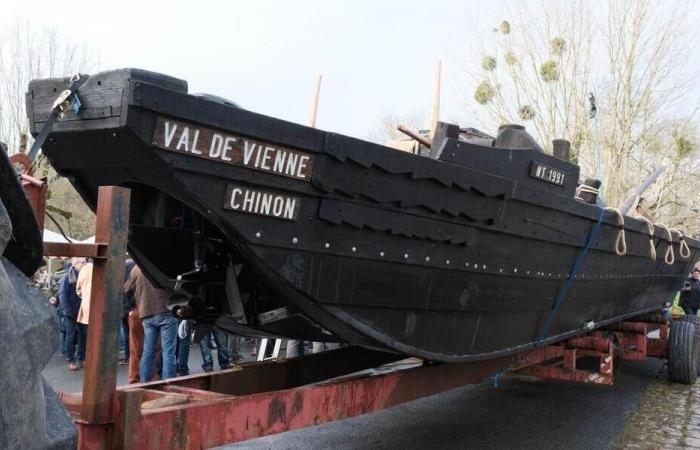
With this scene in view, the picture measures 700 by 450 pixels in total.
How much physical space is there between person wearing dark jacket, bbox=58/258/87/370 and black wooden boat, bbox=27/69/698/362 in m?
5.76

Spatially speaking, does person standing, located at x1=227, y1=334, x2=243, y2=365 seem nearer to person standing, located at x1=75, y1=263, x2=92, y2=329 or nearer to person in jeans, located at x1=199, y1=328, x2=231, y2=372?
person in jeans, located at x1=199, y1=328, x2=231, y2=372

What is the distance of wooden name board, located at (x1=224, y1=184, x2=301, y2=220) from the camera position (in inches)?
112

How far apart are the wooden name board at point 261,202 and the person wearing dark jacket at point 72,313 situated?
6.61 metres

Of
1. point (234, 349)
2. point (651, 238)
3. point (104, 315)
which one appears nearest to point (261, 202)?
point (104, 315)

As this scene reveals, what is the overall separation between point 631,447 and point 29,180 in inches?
195

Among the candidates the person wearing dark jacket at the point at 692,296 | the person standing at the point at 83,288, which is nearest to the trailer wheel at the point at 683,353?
the person wearing dark jacket at the point at 692,296

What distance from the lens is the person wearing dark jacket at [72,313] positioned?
891cm

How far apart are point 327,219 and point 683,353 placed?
20.8 feet

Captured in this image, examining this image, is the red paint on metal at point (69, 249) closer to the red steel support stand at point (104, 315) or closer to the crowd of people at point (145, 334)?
the red steel support stand at point (104, 315)

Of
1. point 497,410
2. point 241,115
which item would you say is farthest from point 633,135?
point 241,115

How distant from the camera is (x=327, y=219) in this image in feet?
10.6

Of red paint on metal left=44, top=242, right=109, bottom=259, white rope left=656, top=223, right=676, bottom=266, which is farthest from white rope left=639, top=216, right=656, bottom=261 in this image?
red paint on metal left=44, top=242, right=109, bottom=259

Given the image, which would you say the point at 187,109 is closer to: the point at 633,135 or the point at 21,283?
the point at 21,283

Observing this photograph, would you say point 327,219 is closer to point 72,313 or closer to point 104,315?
point 104,315
